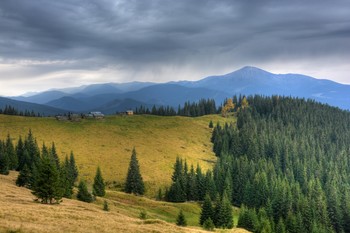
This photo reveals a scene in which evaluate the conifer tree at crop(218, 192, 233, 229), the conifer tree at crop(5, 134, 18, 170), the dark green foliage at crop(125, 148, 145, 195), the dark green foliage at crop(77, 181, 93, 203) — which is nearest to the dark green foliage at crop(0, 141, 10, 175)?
the conifer tree at crop(5, 134, 18, 170)

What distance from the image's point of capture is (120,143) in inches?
6038

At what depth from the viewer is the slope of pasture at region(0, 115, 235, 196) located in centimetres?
12319

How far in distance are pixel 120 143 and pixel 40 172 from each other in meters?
106

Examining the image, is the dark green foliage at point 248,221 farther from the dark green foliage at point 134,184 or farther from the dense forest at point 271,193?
the dark green foliage at point 134,184

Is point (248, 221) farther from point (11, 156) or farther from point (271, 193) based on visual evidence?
point (11, 156)

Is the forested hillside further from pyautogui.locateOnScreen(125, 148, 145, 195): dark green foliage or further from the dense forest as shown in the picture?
pyautogui.locateOnScreen(125, 148, 145, 195): dark green foliage

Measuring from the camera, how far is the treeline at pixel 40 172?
156 feet

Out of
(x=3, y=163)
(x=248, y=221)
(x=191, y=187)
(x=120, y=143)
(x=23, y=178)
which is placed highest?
(x=3, y=163)

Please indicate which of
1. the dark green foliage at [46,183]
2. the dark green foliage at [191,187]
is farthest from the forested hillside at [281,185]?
the dark green foliage at [46,183]

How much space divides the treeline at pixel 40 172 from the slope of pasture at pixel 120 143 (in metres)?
22.3

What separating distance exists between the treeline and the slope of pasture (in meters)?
22.3

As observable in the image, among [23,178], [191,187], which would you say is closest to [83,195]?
[23,178]

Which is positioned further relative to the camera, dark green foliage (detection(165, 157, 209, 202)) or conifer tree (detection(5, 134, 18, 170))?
dark green foliage (detection(165, 157, 209, 202))

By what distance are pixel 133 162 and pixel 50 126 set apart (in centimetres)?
7803
